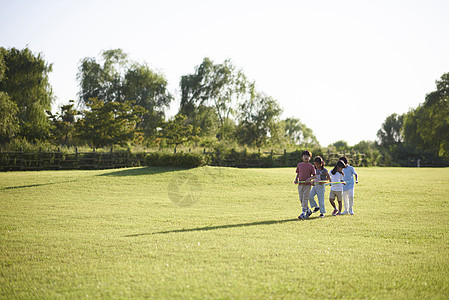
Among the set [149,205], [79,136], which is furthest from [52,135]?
[149,205]

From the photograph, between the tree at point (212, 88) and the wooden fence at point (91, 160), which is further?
the tree at point (212, 88)

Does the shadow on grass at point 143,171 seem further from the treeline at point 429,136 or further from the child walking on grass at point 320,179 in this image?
the treeline at point 429,136

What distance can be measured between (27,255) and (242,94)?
54.4 meters

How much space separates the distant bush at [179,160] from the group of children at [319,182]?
1285 cm

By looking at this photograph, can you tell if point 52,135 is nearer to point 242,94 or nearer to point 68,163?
point 68,163

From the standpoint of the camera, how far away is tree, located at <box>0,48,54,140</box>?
36938 millimetres

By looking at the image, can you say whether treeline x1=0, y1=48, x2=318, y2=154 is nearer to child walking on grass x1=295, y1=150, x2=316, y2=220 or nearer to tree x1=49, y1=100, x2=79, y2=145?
tree x1=49, y1=100, x2=79, y2=145

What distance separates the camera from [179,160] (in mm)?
23922

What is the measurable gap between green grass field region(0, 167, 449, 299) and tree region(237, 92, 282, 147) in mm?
40319

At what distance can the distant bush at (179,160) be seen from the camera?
23469mm

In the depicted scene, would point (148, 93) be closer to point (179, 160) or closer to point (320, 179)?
point (179, 160)

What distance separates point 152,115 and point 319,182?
4345 centimetres

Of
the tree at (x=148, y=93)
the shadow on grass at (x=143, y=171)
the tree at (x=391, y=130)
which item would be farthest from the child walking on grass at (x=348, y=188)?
the tree at (x=391, y=130)

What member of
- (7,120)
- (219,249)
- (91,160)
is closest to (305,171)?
(219,249)
